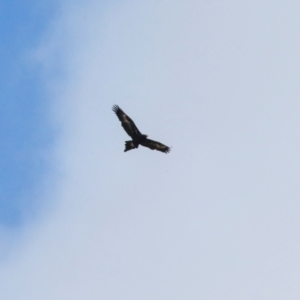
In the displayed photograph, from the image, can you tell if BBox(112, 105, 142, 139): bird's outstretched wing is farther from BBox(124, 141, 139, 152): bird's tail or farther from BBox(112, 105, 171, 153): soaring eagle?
BBox(124, 141, 139, 152): bird's tail

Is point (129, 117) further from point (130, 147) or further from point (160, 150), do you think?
point (160, 150)

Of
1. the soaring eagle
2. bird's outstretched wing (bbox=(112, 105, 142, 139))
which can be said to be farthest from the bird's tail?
bird's outstretched wing (bbox=(112, 105, 142, 139))

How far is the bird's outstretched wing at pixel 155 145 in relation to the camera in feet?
87.5

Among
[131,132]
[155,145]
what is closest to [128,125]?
[131,132]

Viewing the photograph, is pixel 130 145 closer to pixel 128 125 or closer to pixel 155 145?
pixel 128 125

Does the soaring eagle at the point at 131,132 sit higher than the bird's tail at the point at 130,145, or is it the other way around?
the soaring eagle at the point at 131,132

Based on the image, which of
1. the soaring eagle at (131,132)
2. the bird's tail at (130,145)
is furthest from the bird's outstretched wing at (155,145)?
the bird's tail at (130,145)

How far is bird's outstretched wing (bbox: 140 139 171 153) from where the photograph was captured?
87.5ft

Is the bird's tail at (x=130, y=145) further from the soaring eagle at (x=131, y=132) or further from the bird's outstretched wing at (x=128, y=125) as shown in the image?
the bird's outstretched wing at (x=128, y=125)

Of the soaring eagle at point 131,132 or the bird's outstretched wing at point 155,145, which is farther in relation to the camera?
the bird's outstretched wing at point 155,145

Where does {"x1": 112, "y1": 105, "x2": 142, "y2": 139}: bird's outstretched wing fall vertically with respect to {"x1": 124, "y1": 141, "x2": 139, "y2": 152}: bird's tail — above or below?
above

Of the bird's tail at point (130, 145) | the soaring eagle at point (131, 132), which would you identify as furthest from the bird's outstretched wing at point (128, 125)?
the bird's tail at point (130, 145)

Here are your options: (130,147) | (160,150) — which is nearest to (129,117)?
(130,147)

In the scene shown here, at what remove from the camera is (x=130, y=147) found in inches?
1011
